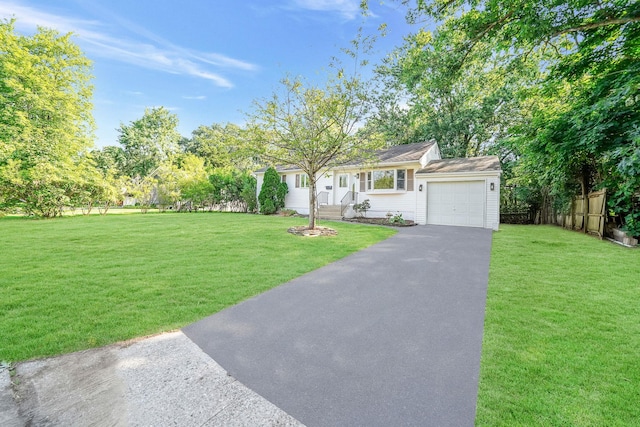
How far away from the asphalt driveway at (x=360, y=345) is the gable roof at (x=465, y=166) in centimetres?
895

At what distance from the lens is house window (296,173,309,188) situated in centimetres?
1819

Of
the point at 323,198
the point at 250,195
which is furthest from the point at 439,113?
the point at 250,195

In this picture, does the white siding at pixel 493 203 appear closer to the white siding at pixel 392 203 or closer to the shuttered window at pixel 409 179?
the white siding at pixel 392 203

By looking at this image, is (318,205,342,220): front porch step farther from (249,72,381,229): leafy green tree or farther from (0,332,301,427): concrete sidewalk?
(0,332,301,427): concrete sidewalk

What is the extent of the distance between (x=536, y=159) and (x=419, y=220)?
18.7ft

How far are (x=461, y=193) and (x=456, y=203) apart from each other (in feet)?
1.66

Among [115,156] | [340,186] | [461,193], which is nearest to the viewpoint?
[461,193]

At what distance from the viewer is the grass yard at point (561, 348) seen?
70.4 inches

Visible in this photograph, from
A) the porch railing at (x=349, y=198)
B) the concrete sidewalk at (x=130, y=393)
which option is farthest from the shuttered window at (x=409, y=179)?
the concrete sidewalk at (x=130, y=393)

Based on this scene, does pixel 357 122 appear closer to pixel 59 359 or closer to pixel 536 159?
pixel 536 159

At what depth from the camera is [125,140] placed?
33.3 meters

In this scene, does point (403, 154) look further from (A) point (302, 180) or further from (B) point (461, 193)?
(A) point (302, 180)

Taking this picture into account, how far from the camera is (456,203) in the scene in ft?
41.9

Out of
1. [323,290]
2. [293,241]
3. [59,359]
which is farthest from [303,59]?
[59,359]
